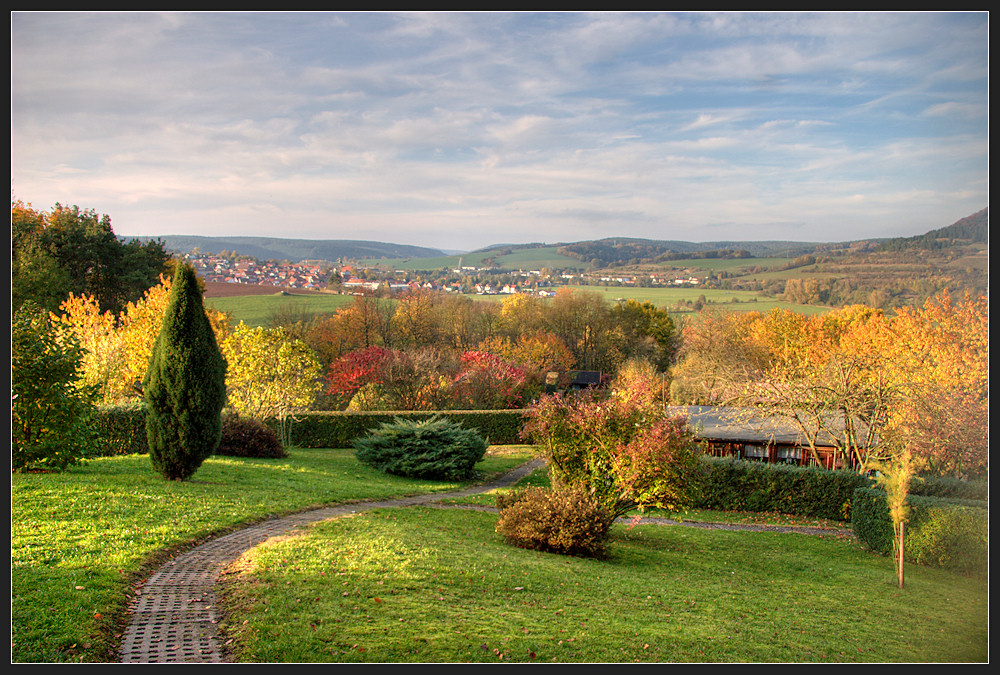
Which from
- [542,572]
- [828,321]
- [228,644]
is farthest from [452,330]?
[228,644]

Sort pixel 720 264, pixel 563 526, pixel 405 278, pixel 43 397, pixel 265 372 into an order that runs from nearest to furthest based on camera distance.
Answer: pixel 563 526 < pixel 43 397 < pixel 265 372 < pixel 720 264 < pixel 405 278

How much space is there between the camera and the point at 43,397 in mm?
9539

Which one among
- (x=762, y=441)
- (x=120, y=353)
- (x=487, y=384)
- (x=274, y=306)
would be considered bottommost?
(x=762, y=441)

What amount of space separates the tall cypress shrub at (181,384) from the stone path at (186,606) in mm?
2751

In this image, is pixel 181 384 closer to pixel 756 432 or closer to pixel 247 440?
pixel 247 440

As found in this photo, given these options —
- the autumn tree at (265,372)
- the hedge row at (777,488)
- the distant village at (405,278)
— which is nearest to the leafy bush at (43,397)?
the autumn tree at (265,372)

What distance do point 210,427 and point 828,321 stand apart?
35.6 meters

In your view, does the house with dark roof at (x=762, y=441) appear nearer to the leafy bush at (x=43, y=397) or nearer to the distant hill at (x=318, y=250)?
the distant hill at (x=318, y=250)

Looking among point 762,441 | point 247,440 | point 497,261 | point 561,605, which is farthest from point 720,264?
point 561,605

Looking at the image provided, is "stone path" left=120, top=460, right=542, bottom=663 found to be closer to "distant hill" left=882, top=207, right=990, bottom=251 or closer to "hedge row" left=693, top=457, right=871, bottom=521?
"distant hill" left=882, top=207, right=990, bottom=251

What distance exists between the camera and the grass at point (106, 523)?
4.60 m

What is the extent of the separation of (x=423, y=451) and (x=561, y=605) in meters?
11.7

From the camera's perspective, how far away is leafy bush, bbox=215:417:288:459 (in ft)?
57.0

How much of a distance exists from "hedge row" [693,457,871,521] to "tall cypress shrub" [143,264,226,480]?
37.6 ft
